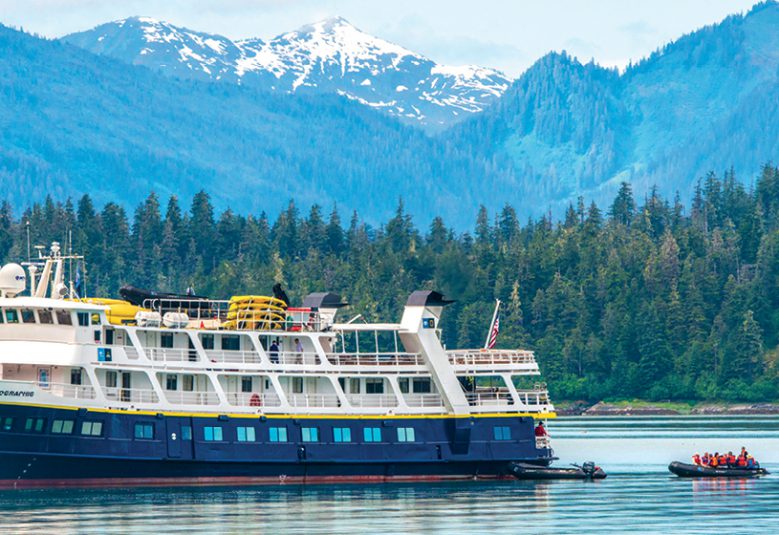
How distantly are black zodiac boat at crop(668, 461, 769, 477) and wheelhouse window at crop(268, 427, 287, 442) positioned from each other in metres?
20.2

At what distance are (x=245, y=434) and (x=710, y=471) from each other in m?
23.2

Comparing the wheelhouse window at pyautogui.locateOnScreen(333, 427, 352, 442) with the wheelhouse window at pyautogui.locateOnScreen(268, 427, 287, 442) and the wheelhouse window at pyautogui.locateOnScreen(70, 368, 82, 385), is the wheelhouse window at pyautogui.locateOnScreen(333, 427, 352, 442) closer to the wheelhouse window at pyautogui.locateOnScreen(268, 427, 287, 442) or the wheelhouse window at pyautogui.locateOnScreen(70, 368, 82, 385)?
the wheelhouse window at pyautogui.locateOnScreen(268, 427, 287, 442)

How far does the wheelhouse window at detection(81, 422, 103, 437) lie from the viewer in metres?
72.9

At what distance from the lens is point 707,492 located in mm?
78000

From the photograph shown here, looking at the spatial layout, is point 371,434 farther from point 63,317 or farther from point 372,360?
point 63,317

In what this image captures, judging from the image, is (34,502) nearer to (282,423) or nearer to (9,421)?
(9,421)

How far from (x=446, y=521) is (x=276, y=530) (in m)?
6.99

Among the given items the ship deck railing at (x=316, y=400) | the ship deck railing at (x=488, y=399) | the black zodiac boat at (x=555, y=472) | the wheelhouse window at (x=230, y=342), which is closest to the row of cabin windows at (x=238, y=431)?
the ship deck railing at (x=488, y=399)

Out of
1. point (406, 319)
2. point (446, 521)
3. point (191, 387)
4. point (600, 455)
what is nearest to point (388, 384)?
point (406, 319)

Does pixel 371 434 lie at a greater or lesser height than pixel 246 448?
greater

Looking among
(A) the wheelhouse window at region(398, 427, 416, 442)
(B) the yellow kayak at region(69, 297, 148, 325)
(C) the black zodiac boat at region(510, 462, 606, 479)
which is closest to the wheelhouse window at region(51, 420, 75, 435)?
(B) the yellow kayak at region(69, 297, 148, 325)

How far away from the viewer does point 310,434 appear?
3046 inches

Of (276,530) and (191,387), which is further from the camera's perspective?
(191,387)

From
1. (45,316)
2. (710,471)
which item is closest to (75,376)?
(45,316)
